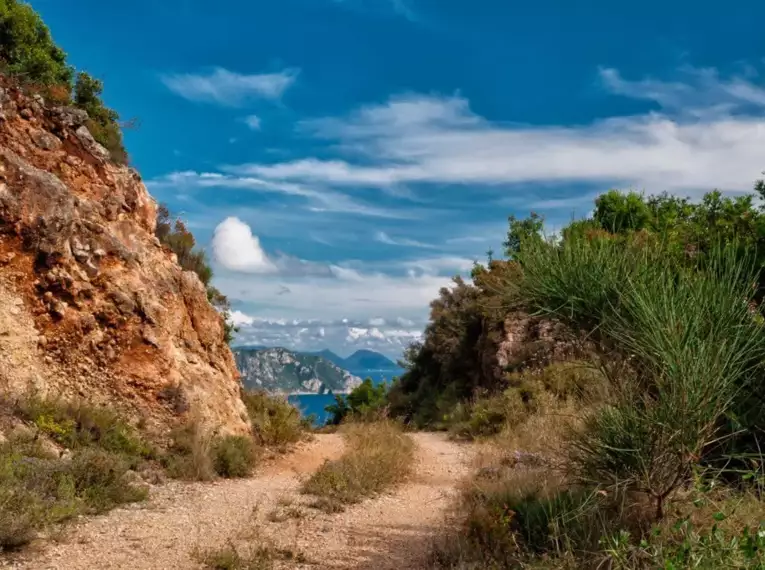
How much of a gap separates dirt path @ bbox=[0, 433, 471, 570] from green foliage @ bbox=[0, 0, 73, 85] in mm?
9834

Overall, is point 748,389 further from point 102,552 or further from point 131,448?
point 131,448

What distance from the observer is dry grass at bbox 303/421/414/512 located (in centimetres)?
966

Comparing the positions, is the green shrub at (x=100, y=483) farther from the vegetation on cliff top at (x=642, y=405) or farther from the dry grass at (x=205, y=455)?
the vegetation on cliff top at (x=642, y=405)

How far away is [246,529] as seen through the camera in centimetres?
757

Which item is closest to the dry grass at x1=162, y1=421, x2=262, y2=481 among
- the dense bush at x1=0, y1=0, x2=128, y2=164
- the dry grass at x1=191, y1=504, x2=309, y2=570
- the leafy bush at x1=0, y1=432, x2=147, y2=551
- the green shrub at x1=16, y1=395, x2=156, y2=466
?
the green shrub at x1=16, y1=395, x2=156, y2=466

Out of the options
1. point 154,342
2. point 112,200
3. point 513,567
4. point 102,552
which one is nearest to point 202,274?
point 112,200

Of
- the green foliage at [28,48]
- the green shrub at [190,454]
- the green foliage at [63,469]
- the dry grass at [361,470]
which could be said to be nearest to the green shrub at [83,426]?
the green foliage at [63,469]

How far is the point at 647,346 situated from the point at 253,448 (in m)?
8.82

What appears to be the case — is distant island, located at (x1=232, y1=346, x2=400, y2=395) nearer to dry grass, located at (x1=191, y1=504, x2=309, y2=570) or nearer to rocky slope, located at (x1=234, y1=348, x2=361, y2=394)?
rocky slope, located at (x1=234, y1=348, x2=361, y2=394)

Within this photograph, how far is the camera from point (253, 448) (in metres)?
12.5

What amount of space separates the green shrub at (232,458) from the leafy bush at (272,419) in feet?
5.81

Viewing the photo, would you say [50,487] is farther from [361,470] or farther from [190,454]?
[361,470]

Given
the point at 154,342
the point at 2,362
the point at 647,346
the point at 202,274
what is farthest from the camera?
the point at 202,274

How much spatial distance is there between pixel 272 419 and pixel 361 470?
4797 millimetres
